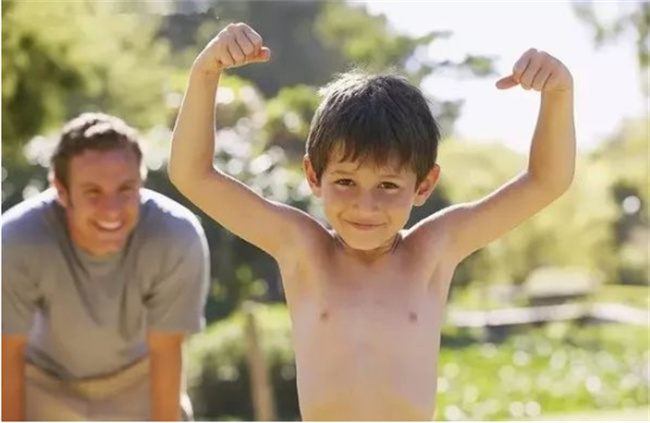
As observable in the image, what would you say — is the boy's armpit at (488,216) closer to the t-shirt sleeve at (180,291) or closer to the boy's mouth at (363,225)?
the boy's mouth at (363,225)

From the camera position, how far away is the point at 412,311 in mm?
1439

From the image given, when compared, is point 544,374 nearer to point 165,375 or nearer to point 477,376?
point 477,376

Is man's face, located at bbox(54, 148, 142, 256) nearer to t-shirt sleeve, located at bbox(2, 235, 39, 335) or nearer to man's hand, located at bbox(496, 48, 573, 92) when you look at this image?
t-shirt sleeve, located at bbox(2, 235, 39, 335)

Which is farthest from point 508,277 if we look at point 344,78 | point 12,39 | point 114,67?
point 344,78

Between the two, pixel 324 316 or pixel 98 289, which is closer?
pixel 324 316

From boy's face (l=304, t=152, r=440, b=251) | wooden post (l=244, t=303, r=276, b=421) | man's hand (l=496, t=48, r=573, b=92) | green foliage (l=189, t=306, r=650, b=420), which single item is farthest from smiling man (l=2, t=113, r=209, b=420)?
green foliage (l=189, t=306, r=650, b=420)

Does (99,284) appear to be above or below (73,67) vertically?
below

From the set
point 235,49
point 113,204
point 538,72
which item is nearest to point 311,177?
point 235,49

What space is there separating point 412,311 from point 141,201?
0.92 m

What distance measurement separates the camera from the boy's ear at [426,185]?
1431 millimetres

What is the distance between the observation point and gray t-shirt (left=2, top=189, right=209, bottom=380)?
219 centimetres

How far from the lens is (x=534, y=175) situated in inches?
57.0

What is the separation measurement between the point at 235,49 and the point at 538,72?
346 millimetres

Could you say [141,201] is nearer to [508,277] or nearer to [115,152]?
[115,152]
